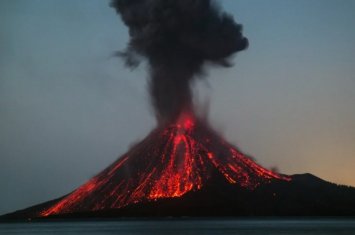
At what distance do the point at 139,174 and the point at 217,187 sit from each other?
1389 centimetres

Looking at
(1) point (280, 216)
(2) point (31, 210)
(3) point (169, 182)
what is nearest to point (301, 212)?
(1) point (280, 216)

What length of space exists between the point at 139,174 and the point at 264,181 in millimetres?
20756

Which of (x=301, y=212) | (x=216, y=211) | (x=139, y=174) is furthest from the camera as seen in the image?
(x=301, y=212)

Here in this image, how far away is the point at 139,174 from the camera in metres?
120

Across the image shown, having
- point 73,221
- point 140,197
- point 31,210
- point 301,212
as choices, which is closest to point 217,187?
point 140,197

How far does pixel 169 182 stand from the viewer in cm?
11981

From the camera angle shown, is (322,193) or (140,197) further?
(322,193)

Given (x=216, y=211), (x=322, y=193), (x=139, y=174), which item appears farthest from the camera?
(x=322, y=193)

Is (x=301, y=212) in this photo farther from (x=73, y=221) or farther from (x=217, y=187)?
(x=73, y=221)

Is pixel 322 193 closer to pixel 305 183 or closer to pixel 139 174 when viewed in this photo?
pixel 305 183

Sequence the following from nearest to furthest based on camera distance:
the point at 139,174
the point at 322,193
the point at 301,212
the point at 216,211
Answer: the point at 139,174 → the point at 216,211 → the point at 301,212 → the point at 322,193

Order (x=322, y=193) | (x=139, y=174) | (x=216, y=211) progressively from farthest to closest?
(x=322, y=193) < (x=216, y=211) < (x=139, y=174)

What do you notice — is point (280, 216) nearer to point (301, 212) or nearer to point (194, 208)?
point (301, 212)

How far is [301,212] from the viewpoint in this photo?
139625 millimetres
